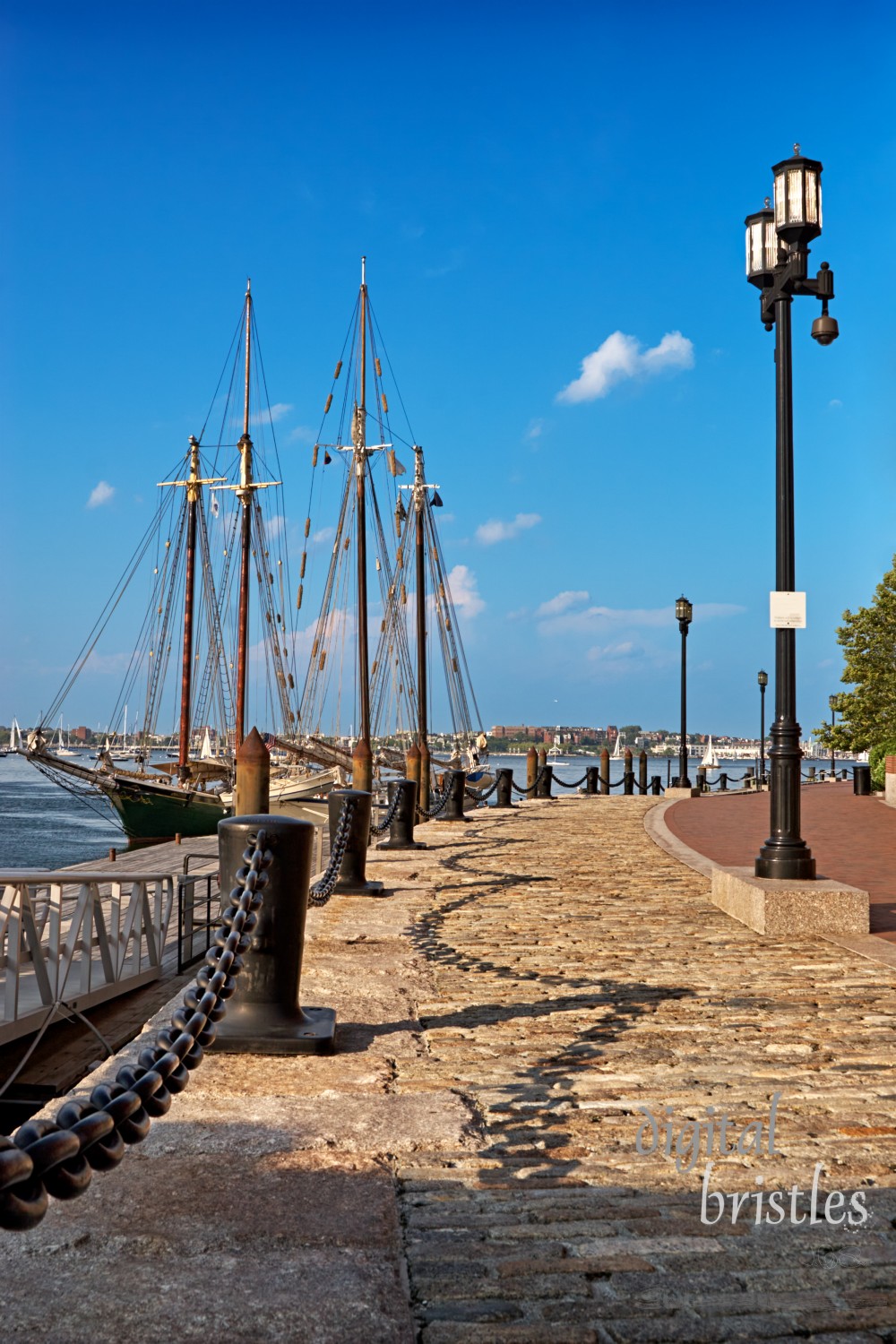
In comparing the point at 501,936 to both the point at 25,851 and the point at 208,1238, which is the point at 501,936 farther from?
the point at 25,851

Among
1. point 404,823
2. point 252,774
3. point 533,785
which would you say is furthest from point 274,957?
point 533,785

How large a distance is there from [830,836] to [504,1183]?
15802 millimetres

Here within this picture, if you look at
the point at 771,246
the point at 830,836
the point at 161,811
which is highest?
the point at 771,246

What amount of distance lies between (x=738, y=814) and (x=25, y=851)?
38772 mm

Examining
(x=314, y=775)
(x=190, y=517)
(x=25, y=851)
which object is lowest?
(x=25, y=851)

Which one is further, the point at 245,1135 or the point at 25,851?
the point at 25,851

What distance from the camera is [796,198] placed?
32.2 feet

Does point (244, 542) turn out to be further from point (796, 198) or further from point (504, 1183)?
point (504, 1183)

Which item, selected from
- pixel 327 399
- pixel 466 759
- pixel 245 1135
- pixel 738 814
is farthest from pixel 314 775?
pixel 245 1135

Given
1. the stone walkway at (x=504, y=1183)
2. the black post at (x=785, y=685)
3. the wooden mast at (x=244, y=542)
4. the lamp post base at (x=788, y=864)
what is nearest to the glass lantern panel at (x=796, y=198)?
the black post at (x=785, y=685)

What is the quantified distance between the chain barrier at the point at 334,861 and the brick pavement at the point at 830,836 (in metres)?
4.67

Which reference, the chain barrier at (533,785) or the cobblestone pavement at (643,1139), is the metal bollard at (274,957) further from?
the chain barrier at (533,785)

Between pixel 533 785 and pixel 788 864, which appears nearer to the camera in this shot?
pixel 788 864

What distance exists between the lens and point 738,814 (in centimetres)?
2498
